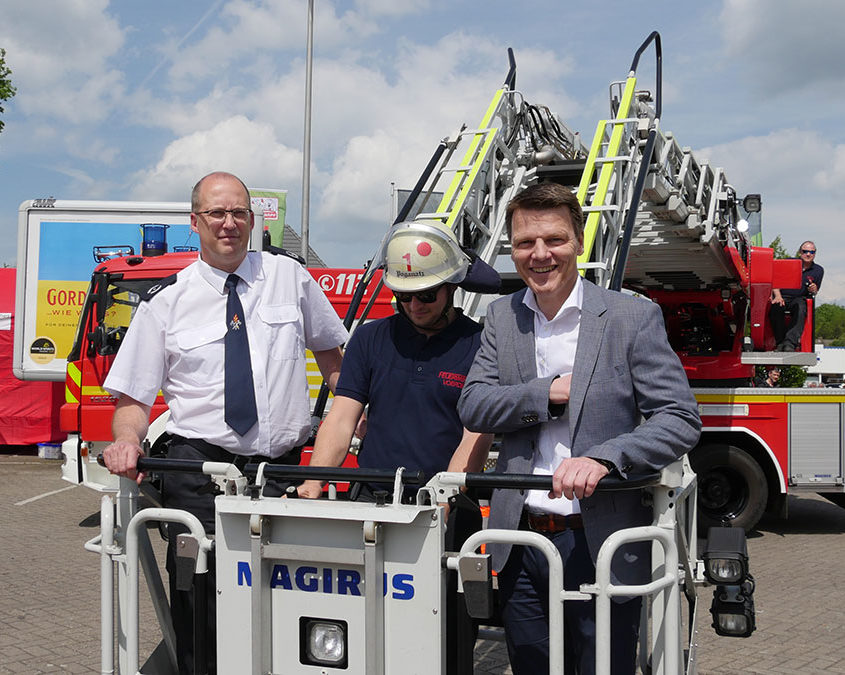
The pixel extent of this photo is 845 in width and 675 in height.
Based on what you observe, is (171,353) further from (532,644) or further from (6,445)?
(6,445)

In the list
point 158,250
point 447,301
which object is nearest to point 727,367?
point 158,250

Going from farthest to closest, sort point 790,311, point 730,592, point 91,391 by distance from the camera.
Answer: point 790,311, point 91,391, point 730,592

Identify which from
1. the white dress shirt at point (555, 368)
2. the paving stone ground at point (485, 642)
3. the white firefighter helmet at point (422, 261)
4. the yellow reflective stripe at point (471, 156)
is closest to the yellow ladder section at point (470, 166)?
the yellow reflective stripe at point (471, 156)

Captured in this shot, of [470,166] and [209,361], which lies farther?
[470,166]

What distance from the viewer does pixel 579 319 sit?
283cm

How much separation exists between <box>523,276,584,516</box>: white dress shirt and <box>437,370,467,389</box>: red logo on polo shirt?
42cm

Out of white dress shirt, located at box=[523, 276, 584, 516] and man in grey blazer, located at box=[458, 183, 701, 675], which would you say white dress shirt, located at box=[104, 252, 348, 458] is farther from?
white dress shirt, located at box=[523, 276, 584, 516]

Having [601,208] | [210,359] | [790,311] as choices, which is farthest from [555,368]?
[790,311]

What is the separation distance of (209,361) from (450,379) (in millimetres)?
909

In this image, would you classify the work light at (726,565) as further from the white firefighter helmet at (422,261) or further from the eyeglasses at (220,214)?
the eyeglasses at (220,214)

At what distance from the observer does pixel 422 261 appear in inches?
125

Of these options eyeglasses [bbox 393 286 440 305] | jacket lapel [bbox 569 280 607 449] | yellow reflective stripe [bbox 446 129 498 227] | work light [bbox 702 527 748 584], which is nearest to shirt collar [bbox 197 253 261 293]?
eyeglasses [bbox 393 286 440 305]

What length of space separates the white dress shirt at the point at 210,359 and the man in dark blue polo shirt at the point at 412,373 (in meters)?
0.27

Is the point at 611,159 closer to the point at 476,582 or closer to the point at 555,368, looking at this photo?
the point at 555,368
